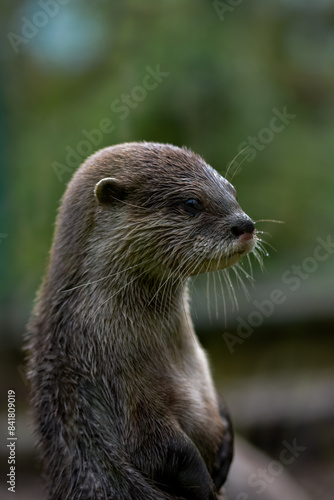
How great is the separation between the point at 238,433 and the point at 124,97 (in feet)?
12.3

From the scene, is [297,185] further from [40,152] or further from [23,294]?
[23,294]

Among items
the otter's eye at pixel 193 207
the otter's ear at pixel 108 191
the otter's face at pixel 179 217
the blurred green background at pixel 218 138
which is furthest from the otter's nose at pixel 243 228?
the blurred green background at pixel 218 138

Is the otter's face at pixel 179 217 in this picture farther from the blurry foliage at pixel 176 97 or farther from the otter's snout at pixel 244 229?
the blurry foliage at pixel 176 97

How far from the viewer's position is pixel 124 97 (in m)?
7.75

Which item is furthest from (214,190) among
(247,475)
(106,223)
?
(247,475)

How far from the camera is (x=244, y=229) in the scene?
2660 mm

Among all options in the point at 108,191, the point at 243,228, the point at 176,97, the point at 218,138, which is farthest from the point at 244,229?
the point at 218,138

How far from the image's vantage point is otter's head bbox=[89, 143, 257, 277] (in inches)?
107

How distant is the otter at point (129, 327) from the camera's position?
2.62 m

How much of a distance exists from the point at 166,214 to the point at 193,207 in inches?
4.3

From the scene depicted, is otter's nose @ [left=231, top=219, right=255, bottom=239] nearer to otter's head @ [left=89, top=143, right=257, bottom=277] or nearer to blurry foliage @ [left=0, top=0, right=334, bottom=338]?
otter's head @ [left=89, top=143, right=257, bottom=277]

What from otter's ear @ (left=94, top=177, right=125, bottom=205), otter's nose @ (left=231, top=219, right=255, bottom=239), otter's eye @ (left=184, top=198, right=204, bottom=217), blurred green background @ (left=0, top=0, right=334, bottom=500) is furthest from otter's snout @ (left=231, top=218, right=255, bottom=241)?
blurred green background @ (left=0, top=0, right=334, bottom=500)

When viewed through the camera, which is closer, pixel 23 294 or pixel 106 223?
pixel 106 223

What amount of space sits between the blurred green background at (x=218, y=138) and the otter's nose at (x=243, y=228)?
437cm
